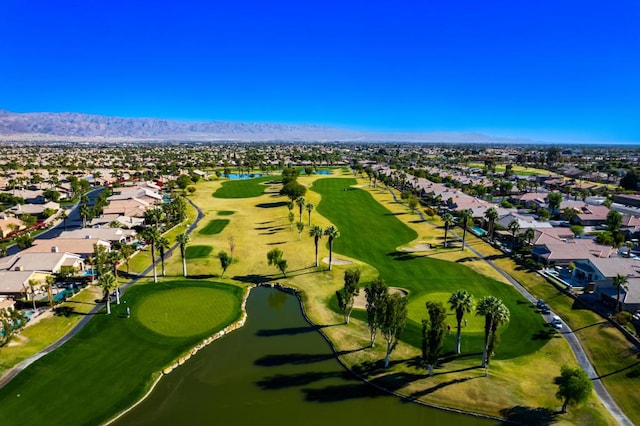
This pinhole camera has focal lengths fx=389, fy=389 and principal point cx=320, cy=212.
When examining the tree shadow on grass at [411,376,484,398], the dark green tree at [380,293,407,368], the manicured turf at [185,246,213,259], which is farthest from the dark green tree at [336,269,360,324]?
the manicured turf at [185,246,213,259]

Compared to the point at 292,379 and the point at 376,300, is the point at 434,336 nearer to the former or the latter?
the point at 376,300

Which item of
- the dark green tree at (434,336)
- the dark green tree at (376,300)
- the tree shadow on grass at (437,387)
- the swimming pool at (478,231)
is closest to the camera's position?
the tree shadow on grass at (437,387)

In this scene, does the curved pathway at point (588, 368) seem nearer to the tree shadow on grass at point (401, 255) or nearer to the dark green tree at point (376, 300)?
the tree shadow on grass at point (401, 255)

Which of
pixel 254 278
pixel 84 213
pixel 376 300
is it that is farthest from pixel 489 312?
pixel 84 213

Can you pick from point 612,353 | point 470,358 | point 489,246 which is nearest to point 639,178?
point 489,246

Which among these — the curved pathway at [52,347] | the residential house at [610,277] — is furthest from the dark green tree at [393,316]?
the curved pathway at [52,347]

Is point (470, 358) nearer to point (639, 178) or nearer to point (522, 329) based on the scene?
point (522, 329)

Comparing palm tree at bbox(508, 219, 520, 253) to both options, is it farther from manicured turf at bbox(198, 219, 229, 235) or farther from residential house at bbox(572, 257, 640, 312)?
manicured turf at bbox(198, 219, 229, 235)
